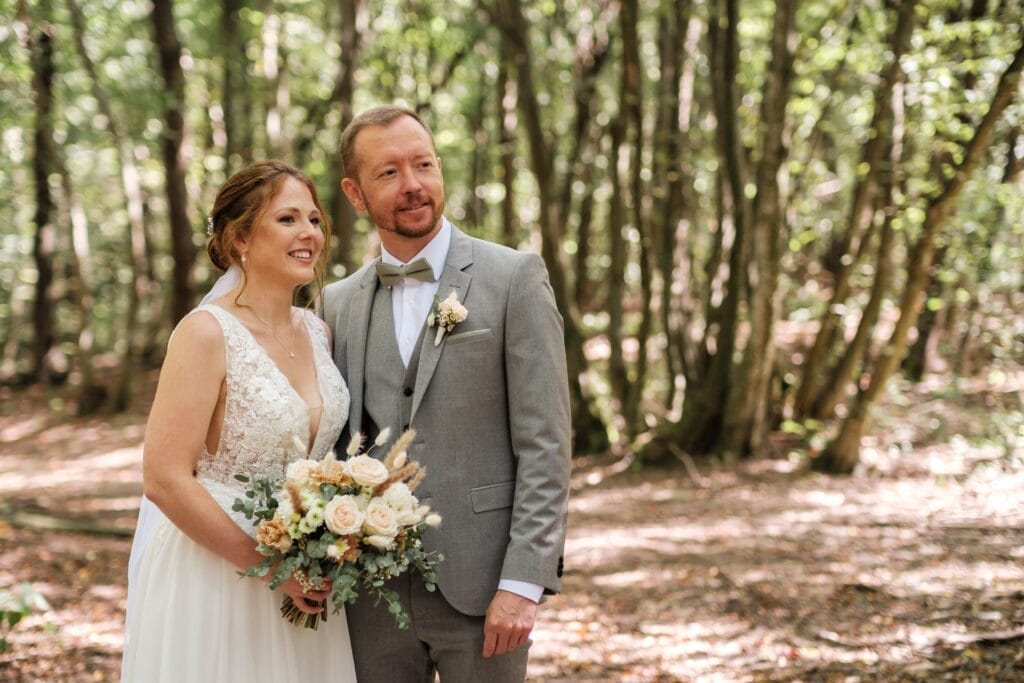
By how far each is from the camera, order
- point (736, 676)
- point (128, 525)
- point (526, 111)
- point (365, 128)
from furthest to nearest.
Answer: point (526, 111)
point (128, 525)
point (736, 676)
point (365, 128)

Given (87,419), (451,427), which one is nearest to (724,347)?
(451,427)

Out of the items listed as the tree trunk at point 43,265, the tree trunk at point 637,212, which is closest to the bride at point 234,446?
the tree trunk at point 637,212

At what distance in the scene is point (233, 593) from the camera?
2652 mm

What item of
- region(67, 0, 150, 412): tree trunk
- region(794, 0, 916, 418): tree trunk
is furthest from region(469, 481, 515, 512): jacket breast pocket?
region(67, 0, 150, 412): tree trunk

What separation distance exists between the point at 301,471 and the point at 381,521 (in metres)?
0.27

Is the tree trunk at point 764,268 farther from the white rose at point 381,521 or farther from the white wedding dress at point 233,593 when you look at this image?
the white rose at point 381,521

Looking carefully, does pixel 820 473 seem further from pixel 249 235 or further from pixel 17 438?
pixel 17 438

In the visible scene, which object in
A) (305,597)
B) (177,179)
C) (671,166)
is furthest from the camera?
(177,179)

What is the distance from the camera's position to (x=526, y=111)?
9.18 m

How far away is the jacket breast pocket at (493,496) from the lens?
264cm

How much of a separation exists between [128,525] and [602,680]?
536 centimetres

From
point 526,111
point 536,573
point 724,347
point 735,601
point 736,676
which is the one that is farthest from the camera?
point 724,347

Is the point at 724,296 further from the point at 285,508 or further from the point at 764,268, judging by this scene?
the point at 285,508

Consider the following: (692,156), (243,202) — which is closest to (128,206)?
(692,156)
